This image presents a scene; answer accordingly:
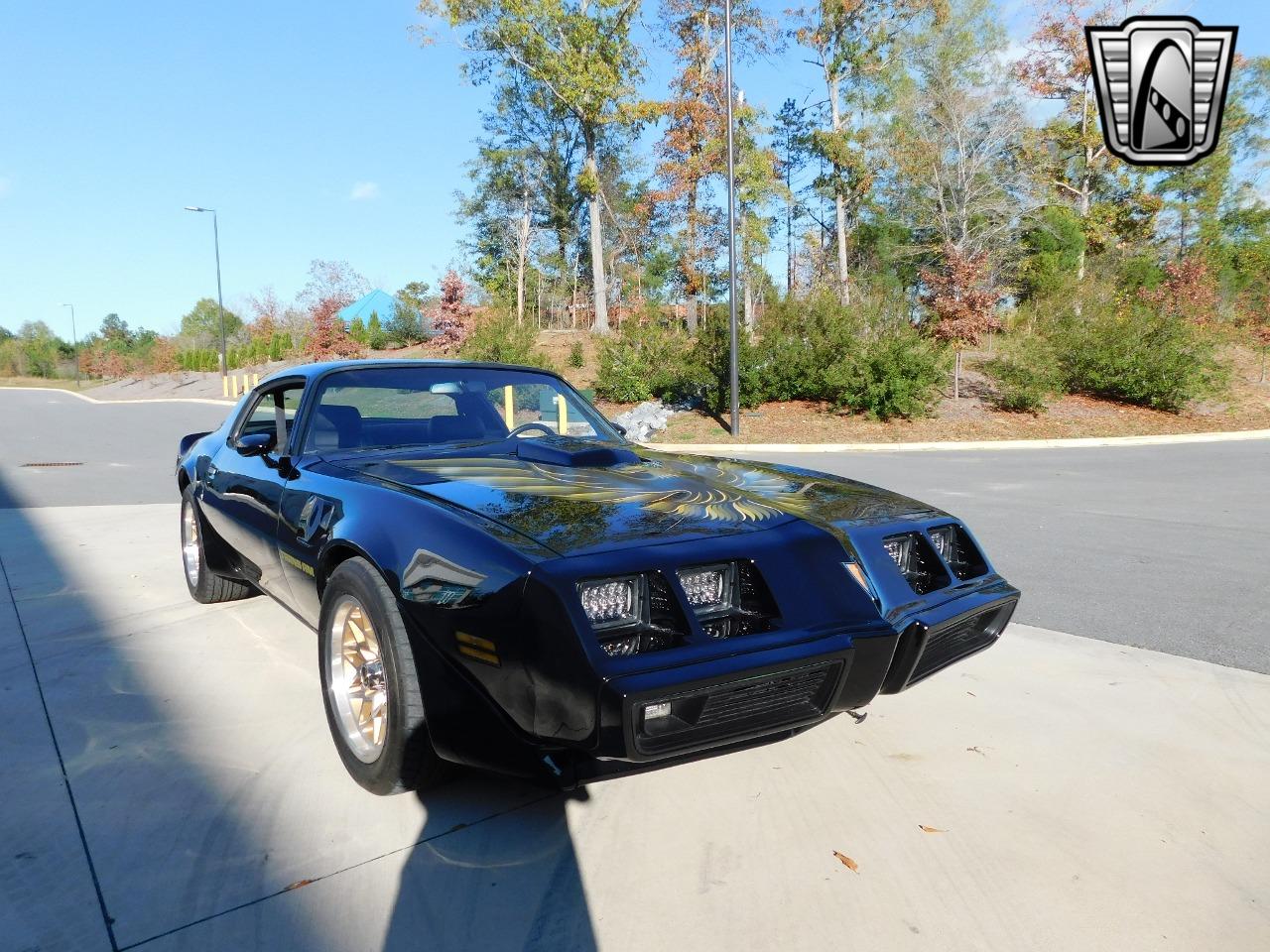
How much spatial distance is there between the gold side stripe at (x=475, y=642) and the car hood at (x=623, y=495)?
276mm

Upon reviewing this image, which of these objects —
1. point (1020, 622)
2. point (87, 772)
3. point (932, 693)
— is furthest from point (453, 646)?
point (1020, 622)

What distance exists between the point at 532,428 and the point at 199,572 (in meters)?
2.23

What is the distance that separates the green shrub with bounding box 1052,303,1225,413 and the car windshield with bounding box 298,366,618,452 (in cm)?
1804

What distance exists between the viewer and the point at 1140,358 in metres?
18.0

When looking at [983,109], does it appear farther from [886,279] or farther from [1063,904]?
[1063,904]

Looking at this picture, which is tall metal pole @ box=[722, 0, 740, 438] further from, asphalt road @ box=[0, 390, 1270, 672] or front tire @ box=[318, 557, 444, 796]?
front tire @ box=[318, 557, 444, 796]

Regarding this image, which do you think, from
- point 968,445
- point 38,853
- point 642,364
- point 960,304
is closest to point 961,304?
point 960,304

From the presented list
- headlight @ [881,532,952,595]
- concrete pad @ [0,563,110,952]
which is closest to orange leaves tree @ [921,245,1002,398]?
headlight @ [881,532,952,595]

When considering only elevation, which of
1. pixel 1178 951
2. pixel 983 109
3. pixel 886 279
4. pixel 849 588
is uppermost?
pixel 983 109

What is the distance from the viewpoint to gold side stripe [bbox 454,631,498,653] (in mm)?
2027

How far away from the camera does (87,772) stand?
2.67 m

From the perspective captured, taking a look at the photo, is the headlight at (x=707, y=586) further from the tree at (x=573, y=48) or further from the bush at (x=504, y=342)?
the tree at (x=573, y=48)

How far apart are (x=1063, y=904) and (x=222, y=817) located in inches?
88.0

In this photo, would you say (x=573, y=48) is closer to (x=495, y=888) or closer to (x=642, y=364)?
(x=642, y=364)
